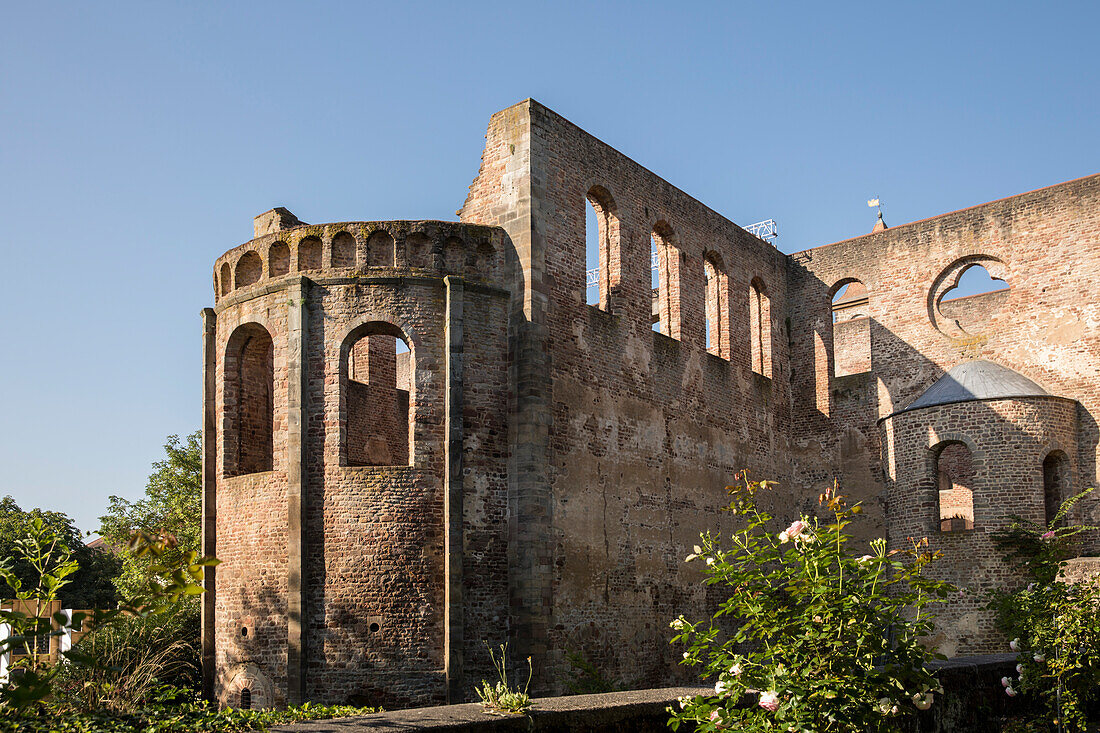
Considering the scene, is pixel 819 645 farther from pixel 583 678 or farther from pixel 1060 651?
pixel 583 678

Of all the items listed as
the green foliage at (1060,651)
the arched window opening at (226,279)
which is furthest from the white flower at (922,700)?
the arched window opening at (226,279)

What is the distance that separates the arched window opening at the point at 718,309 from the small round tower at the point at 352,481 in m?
6.23

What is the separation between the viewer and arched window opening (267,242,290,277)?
15.0 meters

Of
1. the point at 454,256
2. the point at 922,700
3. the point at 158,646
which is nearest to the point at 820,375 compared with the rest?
the point at 454,256

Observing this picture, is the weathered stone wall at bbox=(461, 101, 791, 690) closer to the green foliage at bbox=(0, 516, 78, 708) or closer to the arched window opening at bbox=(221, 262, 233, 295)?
the arched window opening at bbox=(221, 262, 233, 295)

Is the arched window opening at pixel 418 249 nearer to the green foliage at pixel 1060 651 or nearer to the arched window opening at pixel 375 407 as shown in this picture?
the arched window opening at pixel 375 407

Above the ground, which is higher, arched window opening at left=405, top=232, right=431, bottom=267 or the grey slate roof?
arched window opening at left=405, top=232, right=431, bottom=267

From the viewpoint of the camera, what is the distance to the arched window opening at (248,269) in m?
15.5

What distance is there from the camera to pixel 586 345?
52.3 feet

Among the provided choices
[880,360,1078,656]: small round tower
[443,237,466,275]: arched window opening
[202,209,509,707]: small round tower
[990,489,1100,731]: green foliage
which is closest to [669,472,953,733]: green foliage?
[990,489,1100,731]: green foliage

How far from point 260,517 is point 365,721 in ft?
29.6

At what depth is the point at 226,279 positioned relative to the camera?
52.3 ft

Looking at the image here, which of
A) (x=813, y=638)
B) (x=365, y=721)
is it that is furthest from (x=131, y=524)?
(x=813, y=638)

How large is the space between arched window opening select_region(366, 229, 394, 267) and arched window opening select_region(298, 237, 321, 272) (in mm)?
771
